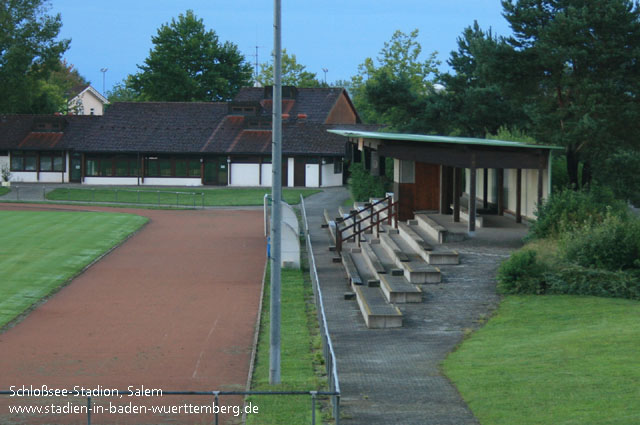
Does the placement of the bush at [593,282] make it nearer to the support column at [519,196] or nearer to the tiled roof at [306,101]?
the support column at [519,196]

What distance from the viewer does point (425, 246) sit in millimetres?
26469

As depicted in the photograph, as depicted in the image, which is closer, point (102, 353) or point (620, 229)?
point (102, 353)

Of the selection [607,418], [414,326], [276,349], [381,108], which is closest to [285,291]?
[414,326]

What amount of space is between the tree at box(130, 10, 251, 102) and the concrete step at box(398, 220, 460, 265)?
62.2 meters

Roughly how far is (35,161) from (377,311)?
5304 centimetres

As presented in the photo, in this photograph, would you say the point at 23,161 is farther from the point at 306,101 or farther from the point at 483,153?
the point at 483,153

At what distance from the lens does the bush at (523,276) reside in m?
21.8

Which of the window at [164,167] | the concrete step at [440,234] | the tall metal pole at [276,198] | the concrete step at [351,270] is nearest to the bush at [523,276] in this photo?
the concrete step at [351,270]

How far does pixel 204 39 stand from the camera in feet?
302

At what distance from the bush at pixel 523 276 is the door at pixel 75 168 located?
165ft

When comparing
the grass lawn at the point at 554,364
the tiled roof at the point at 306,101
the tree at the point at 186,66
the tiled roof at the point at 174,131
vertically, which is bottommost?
the grass lawn at the point at 554,364

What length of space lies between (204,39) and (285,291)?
232 feet

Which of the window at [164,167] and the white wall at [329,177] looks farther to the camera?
the window at [164,167]

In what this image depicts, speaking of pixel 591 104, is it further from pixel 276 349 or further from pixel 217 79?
pixel 217 79
